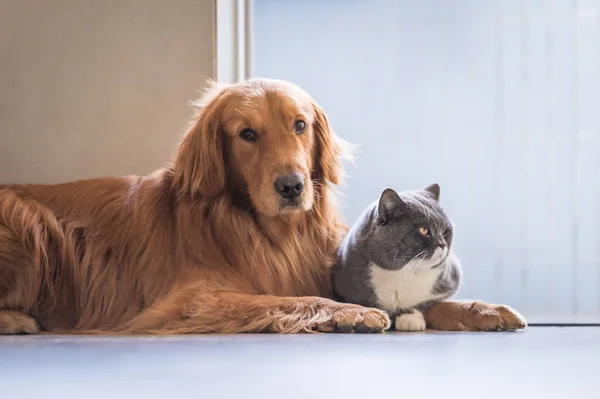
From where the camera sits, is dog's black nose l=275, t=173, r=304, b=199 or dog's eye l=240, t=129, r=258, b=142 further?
dog's eye l=240, t=129, r=258, b=142

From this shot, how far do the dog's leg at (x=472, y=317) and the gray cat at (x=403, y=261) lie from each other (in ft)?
0.12

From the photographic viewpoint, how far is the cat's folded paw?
229 cm

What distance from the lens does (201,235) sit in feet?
8.02

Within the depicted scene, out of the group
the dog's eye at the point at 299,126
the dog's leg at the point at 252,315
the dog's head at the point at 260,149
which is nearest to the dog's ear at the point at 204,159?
the dog's head at the point at 260,149

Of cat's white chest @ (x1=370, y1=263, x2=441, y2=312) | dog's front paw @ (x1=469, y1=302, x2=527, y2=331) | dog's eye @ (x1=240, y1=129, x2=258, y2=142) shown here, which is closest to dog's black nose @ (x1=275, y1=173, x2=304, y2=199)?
dog's eye @ (x1=240, y1=129, x2=258, y2=142)

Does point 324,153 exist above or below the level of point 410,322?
above

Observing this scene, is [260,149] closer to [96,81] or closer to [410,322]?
[410,322]

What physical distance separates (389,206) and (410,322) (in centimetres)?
31

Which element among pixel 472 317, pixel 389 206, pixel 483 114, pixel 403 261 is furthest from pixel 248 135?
pixel 483 114

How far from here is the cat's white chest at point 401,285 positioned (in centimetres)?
232

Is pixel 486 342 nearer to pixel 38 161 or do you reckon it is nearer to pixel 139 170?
pixel 139 170

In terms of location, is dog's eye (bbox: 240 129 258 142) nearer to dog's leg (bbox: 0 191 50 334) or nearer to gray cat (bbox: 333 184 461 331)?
gray cat (bbox: 333 184 461 331)

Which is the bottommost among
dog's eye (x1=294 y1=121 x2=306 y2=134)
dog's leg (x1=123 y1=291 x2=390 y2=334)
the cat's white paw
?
the cat's white paw

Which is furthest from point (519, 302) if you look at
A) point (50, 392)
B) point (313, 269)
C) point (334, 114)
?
point (50, 392)
